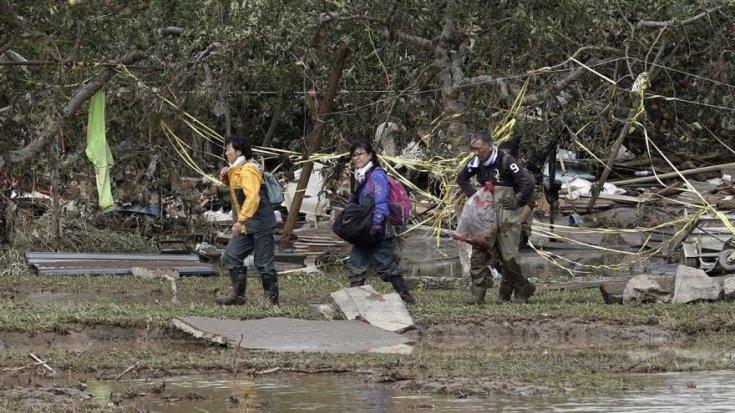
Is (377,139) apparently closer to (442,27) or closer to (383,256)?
(442,27)

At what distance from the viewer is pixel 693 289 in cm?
1280

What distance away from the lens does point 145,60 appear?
58.9 feet

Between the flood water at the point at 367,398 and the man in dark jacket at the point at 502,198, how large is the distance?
3704mm

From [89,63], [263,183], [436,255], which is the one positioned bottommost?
[436,255]

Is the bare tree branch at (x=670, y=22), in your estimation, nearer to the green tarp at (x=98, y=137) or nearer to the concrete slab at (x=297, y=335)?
the concrete slab at (x=297, y=335)

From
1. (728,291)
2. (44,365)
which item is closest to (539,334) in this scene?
(728,291)

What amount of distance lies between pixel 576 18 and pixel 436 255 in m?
3.95

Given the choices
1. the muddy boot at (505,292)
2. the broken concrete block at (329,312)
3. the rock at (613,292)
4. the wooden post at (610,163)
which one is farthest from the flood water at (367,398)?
the wooden post at (610,163)

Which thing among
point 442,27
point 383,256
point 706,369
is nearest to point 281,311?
point 383,256

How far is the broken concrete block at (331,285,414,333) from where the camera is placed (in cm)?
1123

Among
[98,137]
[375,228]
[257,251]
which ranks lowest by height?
[257,251]

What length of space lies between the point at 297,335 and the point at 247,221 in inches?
88.6

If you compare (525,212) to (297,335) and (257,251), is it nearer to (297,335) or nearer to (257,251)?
(257,251)

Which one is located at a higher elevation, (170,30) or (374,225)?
(170,30)
